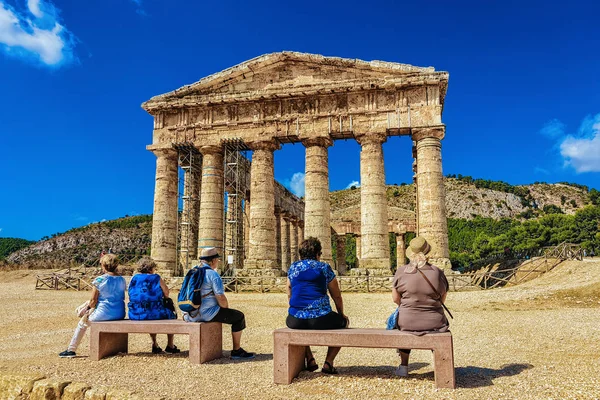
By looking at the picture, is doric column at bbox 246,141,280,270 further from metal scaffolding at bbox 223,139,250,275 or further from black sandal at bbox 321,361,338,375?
black sandal at bbox 321,361,338,375

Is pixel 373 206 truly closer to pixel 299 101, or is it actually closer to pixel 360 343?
pixel 299 101

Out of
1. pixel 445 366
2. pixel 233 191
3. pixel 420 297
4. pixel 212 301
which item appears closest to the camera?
pixel 445 366

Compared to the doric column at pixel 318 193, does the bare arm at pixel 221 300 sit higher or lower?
lower

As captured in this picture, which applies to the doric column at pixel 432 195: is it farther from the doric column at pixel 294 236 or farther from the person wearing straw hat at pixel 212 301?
the doric column at pixel 294 236

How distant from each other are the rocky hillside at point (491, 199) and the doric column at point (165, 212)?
158ft

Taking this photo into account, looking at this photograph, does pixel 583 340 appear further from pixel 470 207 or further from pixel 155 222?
pixel 470 207

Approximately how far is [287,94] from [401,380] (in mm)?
19794

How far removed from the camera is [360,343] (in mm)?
5316

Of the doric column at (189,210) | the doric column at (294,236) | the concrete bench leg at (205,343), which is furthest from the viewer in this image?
the doric column at (294,236)

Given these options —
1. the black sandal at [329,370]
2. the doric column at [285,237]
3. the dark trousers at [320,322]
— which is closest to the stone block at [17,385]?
the dark trousers at [320,322]

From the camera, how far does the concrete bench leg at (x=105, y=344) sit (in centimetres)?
683

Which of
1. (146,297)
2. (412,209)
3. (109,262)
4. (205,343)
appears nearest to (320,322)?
(205,343)

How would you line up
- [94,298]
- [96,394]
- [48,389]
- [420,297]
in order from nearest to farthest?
[96,394] → [48,389] → [420,297] → [94,298]

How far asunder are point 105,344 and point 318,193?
16.8 m
